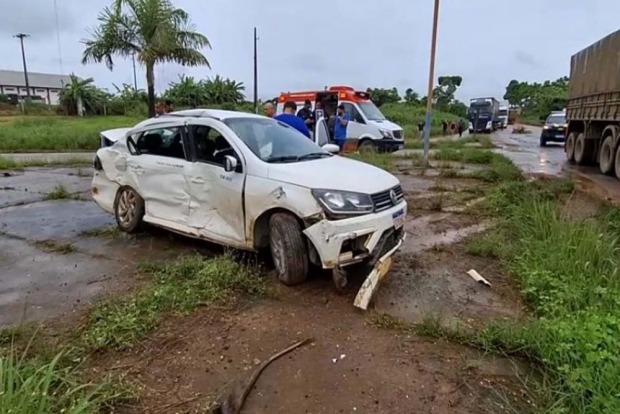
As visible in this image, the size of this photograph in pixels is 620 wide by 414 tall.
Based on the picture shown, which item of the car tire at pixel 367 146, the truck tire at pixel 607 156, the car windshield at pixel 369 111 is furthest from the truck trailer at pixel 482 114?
the truck tire at pixel 607 156

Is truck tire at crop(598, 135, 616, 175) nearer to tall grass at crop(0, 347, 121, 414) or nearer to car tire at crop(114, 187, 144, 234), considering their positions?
car tire at crop(114, 187, 144, 234)

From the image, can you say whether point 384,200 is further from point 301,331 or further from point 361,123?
point 361,123

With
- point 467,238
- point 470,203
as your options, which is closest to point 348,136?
point 470,203

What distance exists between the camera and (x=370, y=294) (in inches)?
151

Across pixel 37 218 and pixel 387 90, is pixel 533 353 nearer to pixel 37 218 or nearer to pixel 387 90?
pixel 37 218

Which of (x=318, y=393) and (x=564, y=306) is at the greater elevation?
(x=564, y=306)

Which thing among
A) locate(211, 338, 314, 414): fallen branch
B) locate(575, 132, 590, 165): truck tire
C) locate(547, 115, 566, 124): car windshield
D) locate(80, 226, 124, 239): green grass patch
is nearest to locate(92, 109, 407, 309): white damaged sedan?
locate(80, 226, 124, 239): green grass patch

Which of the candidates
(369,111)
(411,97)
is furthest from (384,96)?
(369,111)

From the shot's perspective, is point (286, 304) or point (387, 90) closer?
point (286, 304)

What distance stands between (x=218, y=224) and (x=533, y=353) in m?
3.06

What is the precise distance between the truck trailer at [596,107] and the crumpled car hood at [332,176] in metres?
9.45

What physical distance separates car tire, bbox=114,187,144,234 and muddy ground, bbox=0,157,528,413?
19cm

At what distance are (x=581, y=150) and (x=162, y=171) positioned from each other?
13.9 metres

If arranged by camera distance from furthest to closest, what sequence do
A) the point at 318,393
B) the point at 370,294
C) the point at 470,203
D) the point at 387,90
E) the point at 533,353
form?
1. the point at 387,90
2. the point at 470,203
3. the point at 370,294
4. the point at 533,353
5. the point at 318,393
